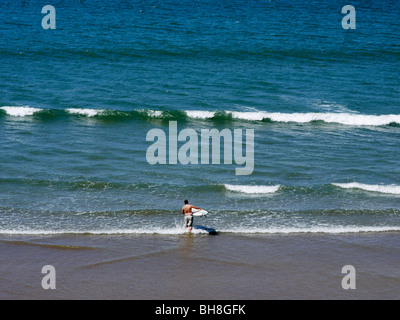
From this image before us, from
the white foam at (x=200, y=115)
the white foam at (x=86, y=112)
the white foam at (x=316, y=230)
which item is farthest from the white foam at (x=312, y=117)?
the white foam at (x=316, y=230)

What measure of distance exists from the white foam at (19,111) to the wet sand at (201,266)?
507 inches

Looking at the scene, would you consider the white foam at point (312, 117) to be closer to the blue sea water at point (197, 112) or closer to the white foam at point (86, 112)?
the blue sea water at point (197, 112)

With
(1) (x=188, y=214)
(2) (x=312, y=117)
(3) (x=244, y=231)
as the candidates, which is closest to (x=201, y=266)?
(1) (x=188, y=214)

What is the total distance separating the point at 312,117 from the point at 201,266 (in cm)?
1577

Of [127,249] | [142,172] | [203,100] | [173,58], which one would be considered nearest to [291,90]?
[203,100]

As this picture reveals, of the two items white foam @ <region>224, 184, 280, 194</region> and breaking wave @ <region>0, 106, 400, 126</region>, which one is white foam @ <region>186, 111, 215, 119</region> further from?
white foam @ <region>224, 184, 280, 194</region>

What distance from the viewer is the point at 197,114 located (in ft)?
91.8

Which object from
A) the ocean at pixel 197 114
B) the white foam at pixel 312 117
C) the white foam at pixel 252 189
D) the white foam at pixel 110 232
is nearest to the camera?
the white foam at pixel 110 232

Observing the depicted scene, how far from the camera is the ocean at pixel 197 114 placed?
17.8m

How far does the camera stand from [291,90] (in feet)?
101

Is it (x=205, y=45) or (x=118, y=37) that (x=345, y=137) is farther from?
(x=118, y=37)

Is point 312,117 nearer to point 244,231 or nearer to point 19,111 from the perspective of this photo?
point 244,231

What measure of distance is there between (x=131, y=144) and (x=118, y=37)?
16648mm
